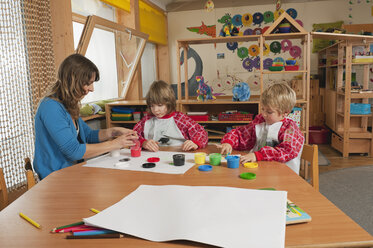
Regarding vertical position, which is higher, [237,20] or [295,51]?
[237,20]

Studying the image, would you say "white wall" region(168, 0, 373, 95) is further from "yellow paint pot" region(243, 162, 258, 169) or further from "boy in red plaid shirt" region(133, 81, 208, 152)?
"yellow paint pot" region(243, 162, 258, 169)

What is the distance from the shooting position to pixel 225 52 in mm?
5758

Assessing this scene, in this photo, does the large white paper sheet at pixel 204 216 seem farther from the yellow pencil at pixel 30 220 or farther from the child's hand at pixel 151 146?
the child's hand at pixel 151 146

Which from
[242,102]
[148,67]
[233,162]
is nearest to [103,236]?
[233,162]

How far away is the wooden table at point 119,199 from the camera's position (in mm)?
802

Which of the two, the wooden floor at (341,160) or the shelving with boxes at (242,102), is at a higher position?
the shelving with boxes at (242,102)

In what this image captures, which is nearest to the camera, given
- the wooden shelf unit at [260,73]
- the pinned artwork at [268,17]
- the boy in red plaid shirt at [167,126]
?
the boy in red plaid shirt at [167,126]

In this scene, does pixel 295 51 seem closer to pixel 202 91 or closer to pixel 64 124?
pixel 202 91

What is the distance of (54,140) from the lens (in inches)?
64.6

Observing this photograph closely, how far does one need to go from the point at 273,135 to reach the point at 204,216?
39.5 inches

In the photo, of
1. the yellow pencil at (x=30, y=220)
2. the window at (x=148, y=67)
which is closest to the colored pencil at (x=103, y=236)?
the yellow pencil at (x=30, y=220)

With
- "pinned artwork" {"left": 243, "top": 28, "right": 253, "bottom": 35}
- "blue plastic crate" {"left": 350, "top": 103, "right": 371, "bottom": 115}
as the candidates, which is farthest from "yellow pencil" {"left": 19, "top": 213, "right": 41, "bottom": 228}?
"pinned artwork" {"left": 243, "top": 28, "right": 253, "bottom": 35}

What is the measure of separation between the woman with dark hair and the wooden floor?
109 inches

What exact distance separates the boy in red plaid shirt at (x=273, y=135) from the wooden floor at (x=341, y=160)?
202 cm
